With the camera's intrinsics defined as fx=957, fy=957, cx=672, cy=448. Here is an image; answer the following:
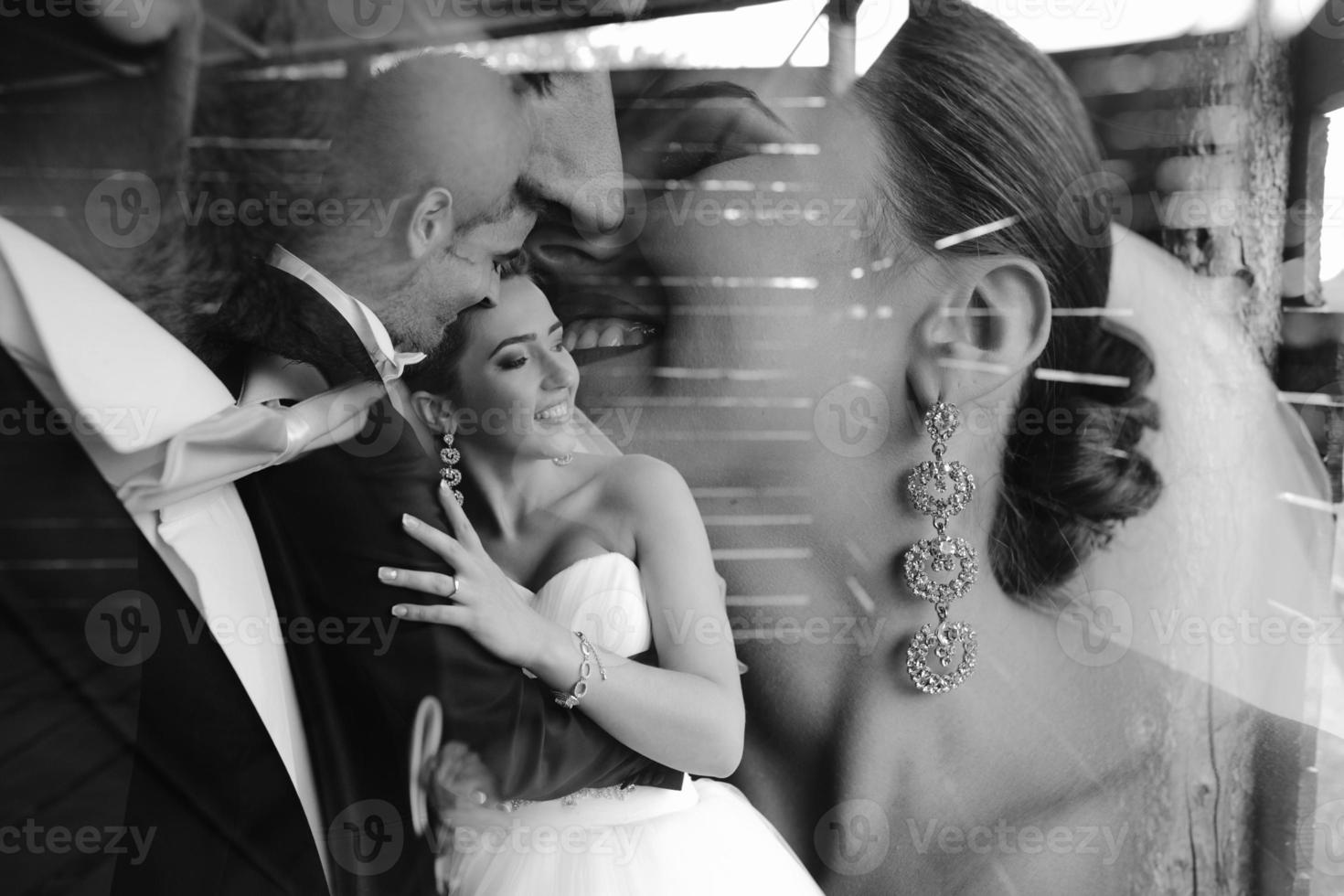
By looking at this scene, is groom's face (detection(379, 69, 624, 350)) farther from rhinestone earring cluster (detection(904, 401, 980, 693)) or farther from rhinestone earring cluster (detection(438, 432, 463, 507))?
rhinestone earring cluster (detection(904, 401, 980, 693))

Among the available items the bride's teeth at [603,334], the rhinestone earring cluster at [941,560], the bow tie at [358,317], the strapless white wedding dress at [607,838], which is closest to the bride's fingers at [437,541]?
the strapless white wedding dress at [607,838]

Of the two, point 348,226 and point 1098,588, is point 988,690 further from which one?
point 348,226

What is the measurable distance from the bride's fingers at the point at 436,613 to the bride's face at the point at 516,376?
0.23 m

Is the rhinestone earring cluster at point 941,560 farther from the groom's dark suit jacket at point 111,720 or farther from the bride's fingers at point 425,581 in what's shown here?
the groom's dark suit jacket at point 111,720

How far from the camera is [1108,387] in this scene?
4.80 ft

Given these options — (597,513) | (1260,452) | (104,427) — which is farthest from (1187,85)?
(104,427)

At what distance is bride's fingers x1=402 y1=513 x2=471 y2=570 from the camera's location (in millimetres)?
1275

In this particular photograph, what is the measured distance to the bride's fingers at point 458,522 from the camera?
4.26ft

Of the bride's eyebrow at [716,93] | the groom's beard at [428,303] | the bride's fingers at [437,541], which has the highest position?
the bride's eyebrow at [716,93]

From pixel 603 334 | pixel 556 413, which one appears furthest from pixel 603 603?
pixel 603 334

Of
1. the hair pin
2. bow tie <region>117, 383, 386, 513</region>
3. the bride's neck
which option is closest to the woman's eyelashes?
the bride's neck

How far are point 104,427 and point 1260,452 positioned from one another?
168 centimetres

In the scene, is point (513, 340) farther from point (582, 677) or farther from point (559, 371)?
point (582, 677)

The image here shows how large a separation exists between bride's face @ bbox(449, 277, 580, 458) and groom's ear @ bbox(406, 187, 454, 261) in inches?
4.3
